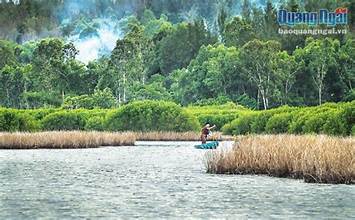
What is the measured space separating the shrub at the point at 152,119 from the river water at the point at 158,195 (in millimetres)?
42401

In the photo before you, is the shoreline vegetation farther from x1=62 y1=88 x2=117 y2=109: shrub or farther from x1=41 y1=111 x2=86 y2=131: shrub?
x1=62 y1=88 x2=117 y2=109: shrub

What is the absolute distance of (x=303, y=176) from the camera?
84.7ft

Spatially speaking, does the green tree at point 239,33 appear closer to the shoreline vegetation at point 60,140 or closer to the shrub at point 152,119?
the shrub at point 152,119

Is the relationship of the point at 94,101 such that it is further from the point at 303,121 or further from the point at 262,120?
the point at 303,121

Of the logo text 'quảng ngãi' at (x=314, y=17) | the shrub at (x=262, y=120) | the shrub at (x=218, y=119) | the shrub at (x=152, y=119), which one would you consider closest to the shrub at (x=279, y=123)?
the shrub at (x=262, y=120)

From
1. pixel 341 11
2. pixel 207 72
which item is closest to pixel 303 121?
pixel 207 72

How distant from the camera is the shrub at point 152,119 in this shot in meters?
76.6

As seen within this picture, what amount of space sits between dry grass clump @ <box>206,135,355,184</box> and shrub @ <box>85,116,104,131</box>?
52.1 metres

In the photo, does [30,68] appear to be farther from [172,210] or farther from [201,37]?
[172,210]

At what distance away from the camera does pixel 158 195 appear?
22562 millimetres

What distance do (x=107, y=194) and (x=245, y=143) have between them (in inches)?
336

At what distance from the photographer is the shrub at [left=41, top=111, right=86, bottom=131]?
83500 mm

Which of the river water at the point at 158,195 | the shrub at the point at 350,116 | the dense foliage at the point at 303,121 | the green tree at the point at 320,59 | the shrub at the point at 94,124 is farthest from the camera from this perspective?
the green tree at the point at 320,59

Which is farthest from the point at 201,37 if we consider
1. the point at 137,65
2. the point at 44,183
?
the point at 44,183
